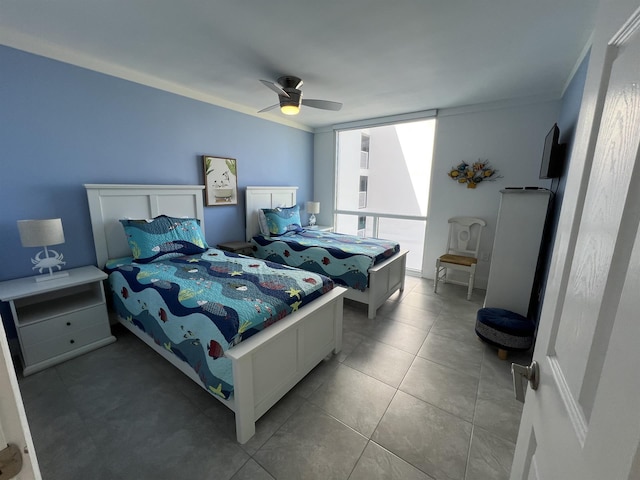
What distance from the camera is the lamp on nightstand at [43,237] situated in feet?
6.35

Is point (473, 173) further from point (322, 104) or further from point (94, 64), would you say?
point (94, 64)

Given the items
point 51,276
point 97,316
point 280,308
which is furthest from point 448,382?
point 51,276

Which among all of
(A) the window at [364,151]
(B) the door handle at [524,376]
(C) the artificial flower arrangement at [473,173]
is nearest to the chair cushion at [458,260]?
(C) the artificial flower arrangement at [473,173]

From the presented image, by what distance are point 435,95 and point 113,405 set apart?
4151mm

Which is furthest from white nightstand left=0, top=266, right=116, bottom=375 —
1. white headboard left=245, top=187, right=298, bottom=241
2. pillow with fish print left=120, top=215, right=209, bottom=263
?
white headboard left=245, top=187, right=298, bottom=241

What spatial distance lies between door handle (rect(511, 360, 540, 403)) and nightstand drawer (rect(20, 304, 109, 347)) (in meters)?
2.88

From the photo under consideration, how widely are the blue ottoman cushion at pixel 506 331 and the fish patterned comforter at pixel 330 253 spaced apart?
1.13m

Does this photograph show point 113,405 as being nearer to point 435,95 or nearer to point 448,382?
point 448,382

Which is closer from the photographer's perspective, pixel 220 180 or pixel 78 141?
pixel 78 141

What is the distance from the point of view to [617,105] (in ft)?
1.56

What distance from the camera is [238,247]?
352cm

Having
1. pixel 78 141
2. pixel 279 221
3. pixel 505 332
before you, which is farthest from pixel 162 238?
pixel 505 332

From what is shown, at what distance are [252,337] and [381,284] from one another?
6.11ft

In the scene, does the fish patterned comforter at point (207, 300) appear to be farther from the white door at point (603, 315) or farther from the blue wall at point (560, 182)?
the blue wall at point (560, 182)
